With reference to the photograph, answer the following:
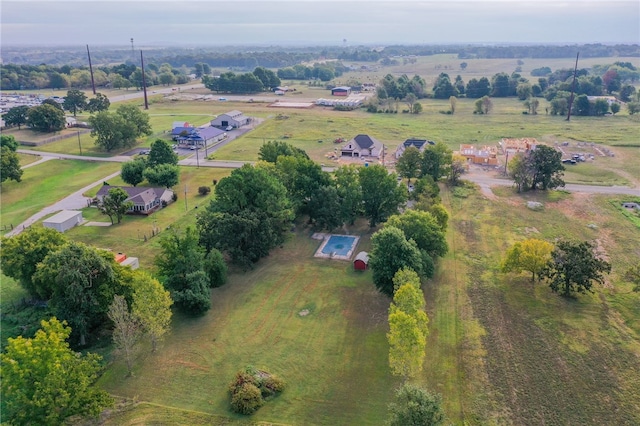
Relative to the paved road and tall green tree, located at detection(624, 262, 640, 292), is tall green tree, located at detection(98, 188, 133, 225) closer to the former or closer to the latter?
the paved road

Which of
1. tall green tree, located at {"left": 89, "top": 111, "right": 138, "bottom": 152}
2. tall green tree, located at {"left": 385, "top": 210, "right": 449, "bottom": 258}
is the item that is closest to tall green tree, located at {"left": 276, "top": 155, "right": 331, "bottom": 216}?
tall green tree, located at {"left": 385, "top": 210, "right": 449, "bottom": 258}

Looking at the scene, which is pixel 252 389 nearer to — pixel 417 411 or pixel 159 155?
pixel 417 411

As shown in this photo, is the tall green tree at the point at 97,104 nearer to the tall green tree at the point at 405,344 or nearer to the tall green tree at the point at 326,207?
the tall green tree at the point at 326,207

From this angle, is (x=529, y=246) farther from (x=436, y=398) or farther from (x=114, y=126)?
(x=114, y=126)

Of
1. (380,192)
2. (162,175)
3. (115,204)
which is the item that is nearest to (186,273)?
(115,204)

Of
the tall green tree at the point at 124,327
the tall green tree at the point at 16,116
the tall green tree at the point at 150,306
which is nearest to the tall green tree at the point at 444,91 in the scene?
the tall green tree at the point at 16,116

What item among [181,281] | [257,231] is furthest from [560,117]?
[181,281]
